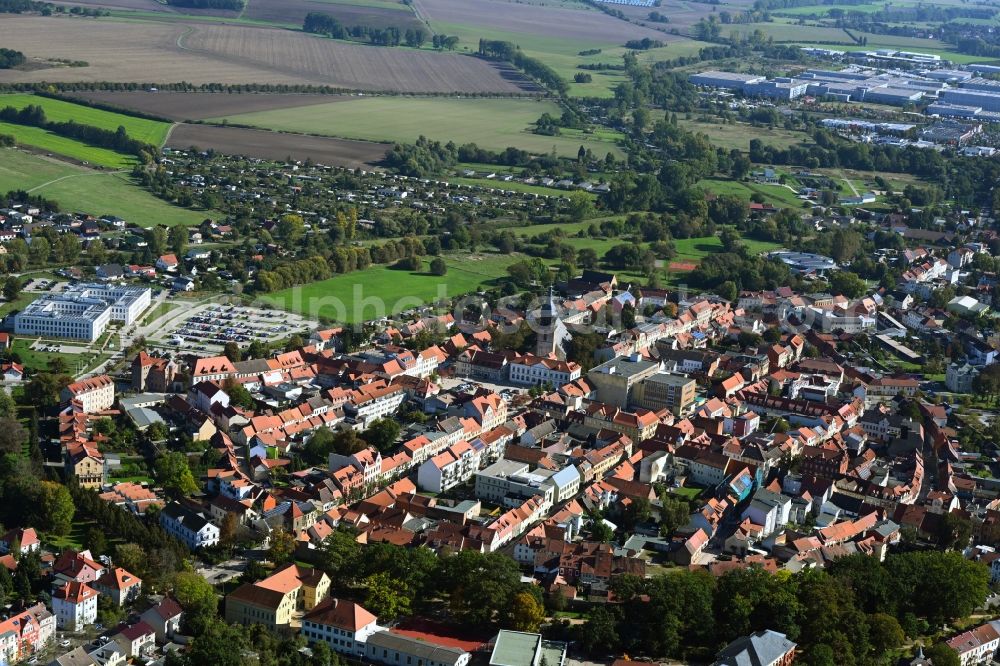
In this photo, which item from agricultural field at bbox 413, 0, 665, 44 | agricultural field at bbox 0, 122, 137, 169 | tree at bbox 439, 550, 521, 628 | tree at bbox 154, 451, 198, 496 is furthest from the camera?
agricultural field at bbox 413, 0, 665, 44

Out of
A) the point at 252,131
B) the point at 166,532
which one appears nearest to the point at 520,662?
the point at 166,532

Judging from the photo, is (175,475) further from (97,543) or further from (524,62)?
(524,62)

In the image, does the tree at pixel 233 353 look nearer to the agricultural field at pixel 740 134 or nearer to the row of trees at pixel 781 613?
the row of trees at pixel 781 613

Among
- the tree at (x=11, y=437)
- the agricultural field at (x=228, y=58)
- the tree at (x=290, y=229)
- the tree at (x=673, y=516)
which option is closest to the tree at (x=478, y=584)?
the tree at (x=673, y=516)

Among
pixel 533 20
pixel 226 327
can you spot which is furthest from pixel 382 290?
pixel 533 20

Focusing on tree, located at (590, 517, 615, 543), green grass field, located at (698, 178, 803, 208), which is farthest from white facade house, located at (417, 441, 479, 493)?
green grass field, located at (698, 178, 803, 208)

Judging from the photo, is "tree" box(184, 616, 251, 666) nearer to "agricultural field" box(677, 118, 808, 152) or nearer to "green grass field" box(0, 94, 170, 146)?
"green grass field" box(0, 94, 170, 146)
